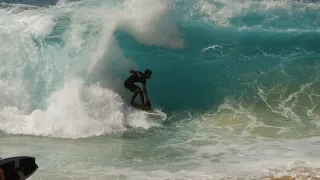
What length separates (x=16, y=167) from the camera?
4.72 m

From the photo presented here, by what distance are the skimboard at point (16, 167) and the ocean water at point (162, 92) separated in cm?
166

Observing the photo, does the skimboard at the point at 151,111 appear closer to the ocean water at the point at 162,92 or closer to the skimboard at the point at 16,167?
the ocean water at the point at 162,92

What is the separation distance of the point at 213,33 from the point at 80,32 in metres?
4.43

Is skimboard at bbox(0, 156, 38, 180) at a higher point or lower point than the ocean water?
lower

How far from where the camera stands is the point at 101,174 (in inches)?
264

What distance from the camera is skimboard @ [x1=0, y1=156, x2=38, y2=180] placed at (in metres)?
4.58

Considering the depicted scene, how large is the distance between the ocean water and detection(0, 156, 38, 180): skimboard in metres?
1.66

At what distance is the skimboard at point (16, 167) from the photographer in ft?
15.0

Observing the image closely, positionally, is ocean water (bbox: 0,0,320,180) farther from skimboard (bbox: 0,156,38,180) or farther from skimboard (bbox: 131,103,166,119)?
skimboard (bbox: 0,156,38,180)

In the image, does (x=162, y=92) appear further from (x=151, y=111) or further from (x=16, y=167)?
(x=16, y=167)

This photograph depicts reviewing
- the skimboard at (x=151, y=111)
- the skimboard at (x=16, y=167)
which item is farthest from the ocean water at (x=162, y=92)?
the skimboard at (x=16, y=167)

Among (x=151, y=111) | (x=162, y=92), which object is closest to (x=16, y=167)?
(x=151, y=111)

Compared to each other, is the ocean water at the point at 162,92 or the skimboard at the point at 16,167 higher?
the ocean water at the point at 162,92

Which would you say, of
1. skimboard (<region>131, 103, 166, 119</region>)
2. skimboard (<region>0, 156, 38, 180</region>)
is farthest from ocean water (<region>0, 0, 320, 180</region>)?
skimboard (<region>0, 156, 38, 180</region>)
